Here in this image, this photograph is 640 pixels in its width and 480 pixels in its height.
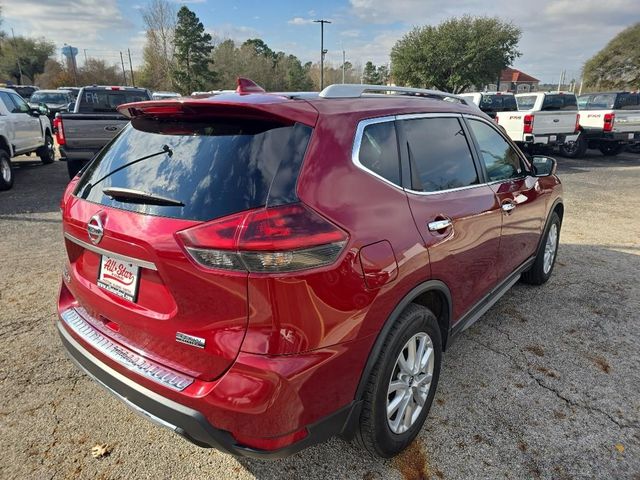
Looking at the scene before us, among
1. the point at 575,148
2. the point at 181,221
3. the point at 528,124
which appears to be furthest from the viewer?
the point at 575,148

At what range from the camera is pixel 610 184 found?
35.6ft

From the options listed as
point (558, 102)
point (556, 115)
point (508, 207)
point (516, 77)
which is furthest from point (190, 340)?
point (516, 77)

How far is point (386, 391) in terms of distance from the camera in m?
2.15

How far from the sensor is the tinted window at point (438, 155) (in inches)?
98.4

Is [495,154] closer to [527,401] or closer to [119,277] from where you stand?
[527,401]

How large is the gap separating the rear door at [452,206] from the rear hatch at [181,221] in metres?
0.82

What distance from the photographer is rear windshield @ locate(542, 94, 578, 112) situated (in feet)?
45.3

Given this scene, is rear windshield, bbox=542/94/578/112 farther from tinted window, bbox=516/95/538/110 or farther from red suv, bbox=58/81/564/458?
red suv, bbox=58/81/564/458

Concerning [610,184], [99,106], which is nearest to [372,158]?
[99,106]

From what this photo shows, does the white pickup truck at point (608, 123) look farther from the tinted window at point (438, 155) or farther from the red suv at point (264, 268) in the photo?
the red suv at point (264, 268)

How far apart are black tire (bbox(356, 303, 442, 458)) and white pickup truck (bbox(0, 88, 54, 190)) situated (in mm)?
9678

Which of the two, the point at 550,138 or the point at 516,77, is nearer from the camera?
the point at 550,138

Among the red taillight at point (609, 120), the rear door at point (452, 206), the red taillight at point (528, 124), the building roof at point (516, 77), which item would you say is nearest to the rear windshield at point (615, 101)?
the red taillight at point (609, 120)

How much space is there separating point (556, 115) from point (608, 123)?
2074mm
